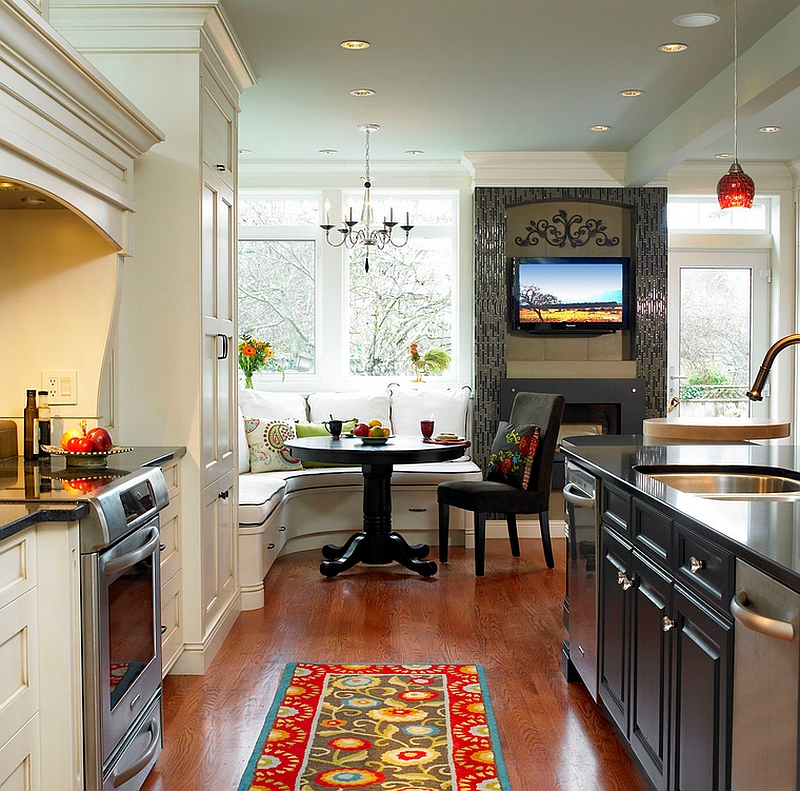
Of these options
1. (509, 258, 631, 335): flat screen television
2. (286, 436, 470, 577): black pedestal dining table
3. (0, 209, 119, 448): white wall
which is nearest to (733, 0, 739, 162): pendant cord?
(509, 258, 631, 335): flat screen television

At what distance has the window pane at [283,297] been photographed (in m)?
6.86

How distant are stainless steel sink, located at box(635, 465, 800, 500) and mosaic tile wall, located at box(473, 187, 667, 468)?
12.1 feet

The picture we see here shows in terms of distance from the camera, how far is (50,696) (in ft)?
6.91

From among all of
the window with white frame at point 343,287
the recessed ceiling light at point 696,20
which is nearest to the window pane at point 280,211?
the window with white frame at point 343,287

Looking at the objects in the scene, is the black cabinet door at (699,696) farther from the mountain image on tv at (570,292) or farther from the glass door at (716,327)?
the glass door at (716,327)

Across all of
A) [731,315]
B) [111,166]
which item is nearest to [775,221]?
[731,315]

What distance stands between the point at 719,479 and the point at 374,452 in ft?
7.57

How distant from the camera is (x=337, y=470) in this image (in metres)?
5.94

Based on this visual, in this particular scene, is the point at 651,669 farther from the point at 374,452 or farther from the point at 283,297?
the point at 283,297

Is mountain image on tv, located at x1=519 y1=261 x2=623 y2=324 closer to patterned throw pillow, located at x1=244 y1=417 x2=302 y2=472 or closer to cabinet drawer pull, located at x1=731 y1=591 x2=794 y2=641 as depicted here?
patterned throw pillow, located at x1=244 y1=417 x2=302 y2=472

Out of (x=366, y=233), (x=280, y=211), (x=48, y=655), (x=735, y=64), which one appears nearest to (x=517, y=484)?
(x=366, y=233)

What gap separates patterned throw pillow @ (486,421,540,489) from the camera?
5.25 m

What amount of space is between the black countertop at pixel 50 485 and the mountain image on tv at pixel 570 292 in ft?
12.4

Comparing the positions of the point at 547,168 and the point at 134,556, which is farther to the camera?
the point at 547,168
